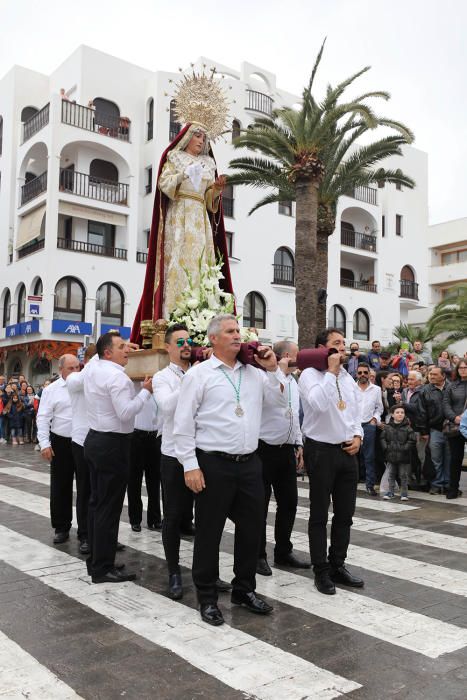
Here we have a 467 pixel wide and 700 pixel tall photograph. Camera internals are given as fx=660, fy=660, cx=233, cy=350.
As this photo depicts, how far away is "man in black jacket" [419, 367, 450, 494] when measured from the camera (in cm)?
1025

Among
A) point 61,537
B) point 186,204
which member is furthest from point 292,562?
point 186,204

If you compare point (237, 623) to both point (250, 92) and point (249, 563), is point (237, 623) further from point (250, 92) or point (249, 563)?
point (250, 92)

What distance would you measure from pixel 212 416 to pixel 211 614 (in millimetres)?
1293

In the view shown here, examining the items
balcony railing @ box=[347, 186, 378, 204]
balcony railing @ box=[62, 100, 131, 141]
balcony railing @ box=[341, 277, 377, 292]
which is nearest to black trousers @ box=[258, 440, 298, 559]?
balcony railing @ box=[62, 100, 131, 141]

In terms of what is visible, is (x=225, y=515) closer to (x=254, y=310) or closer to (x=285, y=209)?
(x=254, y=310)

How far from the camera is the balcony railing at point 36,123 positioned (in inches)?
1109

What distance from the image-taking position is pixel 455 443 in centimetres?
988

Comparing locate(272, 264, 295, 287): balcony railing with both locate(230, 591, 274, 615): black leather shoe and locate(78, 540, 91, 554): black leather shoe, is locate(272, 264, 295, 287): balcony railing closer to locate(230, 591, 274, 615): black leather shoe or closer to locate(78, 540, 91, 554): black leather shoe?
locate(78, 540, 91, 554): black leather shoe

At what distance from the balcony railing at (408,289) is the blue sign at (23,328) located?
22789 mm

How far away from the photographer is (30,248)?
2934cm

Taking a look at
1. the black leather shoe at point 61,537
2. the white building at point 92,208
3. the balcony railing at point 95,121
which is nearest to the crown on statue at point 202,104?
the black leather shoe at point 61,537

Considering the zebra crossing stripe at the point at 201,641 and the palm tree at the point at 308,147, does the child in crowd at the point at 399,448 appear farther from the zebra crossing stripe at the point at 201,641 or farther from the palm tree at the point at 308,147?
the palm tree at the point at 308,147

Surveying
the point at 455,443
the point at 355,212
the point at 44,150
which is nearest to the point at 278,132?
the point at 455,443

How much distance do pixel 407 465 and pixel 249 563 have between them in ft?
19.3
